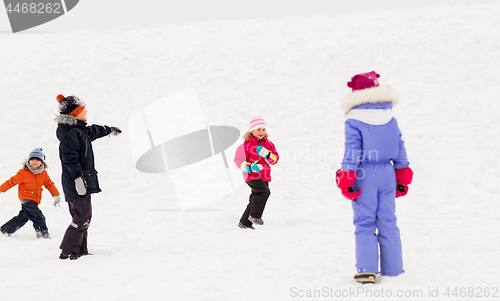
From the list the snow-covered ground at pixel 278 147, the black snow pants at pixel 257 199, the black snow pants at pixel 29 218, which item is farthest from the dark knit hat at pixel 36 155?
the black snow pants at pixel 257 199

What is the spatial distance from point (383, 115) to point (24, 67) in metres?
13.3

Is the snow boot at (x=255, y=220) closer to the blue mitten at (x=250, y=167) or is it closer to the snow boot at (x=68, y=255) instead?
the blue mitten at (x=250, y=167)

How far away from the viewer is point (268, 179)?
6805 millimetres

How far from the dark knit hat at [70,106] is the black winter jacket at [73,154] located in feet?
0.26

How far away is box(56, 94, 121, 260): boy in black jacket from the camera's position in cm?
494

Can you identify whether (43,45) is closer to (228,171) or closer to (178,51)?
(178,51)

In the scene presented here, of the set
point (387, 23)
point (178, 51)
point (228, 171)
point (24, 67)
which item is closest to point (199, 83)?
point (178, 51)

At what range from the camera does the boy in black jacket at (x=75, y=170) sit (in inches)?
194

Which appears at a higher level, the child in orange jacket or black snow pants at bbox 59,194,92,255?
the child in orange jacket

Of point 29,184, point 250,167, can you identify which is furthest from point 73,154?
point 250,167

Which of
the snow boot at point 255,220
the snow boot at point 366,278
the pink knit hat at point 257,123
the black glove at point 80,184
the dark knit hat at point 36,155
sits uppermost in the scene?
the pink knit hat at point 257,123

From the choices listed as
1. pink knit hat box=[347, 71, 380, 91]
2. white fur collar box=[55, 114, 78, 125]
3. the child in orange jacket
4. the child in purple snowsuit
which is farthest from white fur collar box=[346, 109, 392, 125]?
the child in orange jacket

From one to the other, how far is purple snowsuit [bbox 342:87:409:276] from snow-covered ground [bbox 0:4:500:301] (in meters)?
0.38

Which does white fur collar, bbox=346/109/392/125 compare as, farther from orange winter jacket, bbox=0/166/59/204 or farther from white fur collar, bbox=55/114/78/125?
orange winter jacket, bbox=0/166/59/204
